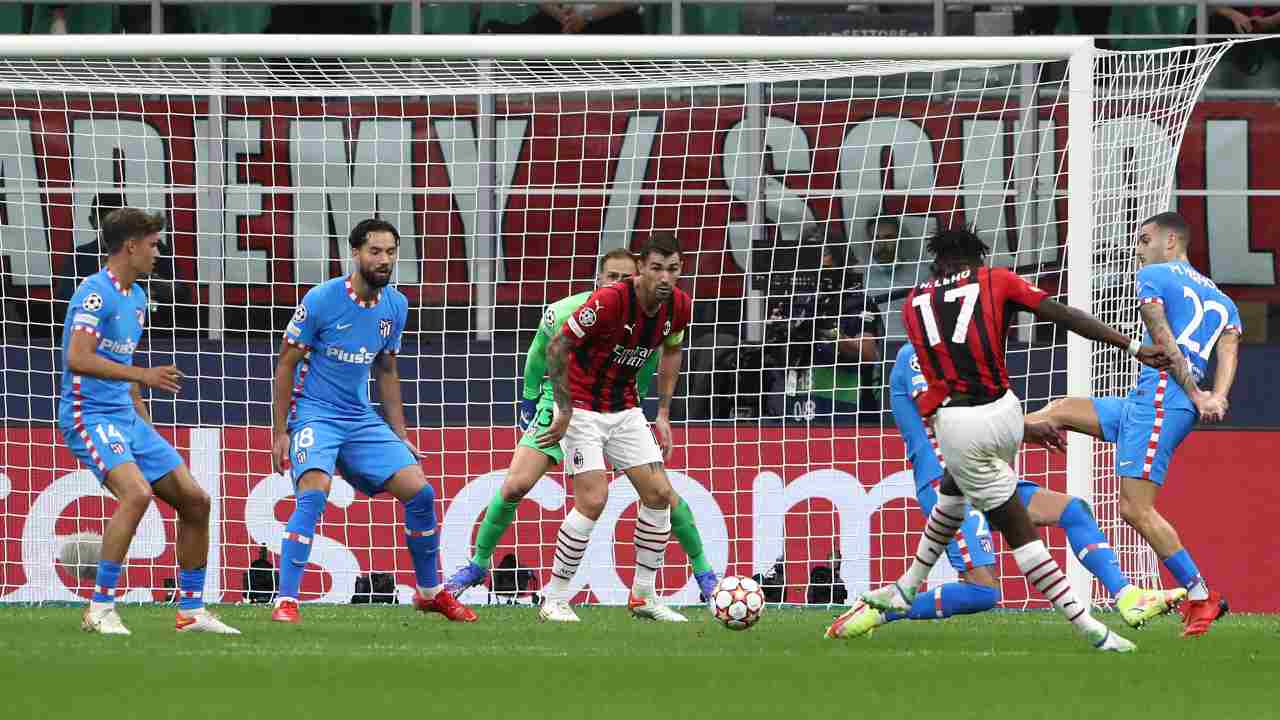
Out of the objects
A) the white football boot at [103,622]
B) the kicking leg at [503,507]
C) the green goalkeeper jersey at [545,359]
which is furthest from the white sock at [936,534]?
the white football boot at [103,622]

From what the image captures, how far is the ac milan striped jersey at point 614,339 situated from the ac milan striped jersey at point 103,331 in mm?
2172

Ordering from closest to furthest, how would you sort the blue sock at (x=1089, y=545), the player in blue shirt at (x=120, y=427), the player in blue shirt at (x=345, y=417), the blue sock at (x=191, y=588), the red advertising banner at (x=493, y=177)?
the blue sock at (x=1089, y=545)
the player in blue shirt at (x=120, y=427)
the blue sock at (x=191, y=588)
the player in blue shirt at (x=345, y=417)
the red advertising banner at (x=493, y=177)

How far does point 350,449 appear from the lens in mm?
9586

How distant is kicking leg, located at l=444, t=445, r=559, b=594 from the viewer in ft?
33.2

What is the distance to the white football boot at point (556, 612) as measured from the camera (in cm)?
973

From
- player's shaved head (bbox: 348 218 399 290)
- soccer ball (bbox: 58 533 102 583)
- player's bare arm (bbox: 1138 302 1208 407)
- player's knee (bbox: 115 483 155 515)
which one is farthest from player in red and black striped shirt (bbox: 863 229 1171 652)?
soccer ball (bbox: 58 533 102 583)

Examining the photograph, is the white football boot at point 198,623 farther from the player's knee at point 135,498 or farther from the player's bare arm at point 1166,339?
the player's bare arm at point 1166,339

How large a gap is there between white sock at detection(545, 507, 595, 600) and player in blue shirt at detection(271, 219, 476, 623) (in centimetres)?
52

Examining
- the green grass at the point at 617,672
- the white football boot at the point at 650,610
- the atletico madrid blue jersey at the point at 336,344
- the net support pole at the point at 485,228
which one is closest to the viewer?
the green grass at the point at 617,672

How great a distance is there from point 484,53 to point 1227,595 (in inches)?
240

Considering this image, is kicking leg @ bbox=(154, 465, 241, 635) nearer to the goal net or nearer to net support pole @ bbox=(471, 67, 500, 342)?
the goal net

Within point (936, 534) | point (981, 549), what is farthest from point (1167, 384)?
point (936, 534)

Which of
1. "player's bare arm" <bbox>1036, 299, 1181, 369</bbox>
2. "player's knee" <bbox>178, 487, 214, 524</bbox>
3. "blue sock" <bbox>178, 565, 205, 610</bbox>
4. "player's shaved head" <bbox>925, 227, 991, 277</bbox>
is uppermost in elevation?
"player's shaved head" <bbox>925, 227, 991, 277</bbox>

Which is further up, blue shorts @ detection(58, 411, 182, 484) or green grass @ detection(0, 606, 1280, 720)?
blue shorts @ detection(58, 411, 182, 484)
